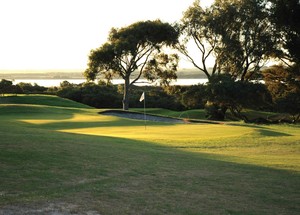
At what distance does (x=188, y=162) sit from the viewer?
1353 centimetres

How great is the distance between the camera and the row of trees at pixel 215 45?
47500mm

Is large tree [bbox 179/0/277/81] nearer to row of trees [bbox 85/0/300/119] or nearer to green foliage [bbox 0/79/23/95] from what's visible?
row of trees [bbox 85/0/300/119]

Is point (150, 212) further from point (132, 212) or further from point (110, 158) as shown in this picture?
point (110, 158)

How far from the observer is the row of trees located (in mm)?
47500

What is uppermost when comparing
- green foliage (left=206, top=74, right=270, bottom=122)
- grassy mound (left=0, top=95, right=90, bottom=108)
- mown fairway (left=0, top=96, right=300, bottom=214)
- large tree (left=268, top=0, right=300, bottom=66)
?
large tree (left=268, top=0, right=300, bottom=66)

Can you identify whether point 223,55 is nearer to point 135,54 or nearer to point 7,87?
point 135,54

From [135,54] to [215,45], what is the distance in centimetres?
991

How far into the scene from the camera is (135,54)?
173ft

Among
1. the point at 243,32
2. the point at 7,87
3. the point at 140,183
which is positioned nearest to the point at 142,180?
the point at 140,183

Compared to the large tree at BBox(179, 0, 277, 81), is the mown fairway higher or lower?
lower

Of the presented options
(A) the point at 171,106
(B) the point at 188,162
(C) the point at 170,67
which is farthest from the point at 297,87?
(B) the point at 188,162

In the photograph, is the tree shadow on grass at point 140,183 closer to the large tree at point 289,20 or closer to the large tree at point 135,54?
the large tree at point 289,20

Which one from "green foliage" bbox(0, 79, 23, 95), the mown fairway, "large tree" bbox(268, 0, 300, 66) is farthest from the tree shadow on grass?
"green foliage" bbox(0, 79, 23, 95)

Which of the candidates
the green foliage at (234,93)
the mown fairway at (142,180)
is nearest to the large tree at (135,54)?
the green foliage at (234,93)
